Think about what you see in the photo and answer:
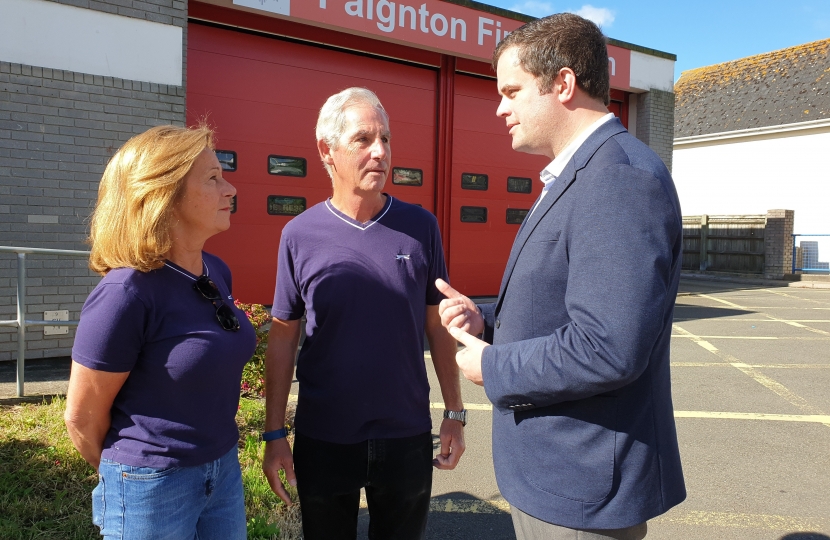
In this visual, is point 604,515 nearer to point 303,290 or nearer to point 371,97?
point 303,290

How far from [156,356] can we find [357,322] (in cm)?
69

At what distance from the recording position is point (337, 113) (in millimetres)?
2305

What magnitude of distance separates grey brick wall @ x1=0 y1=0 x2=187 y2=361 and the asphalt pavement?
2.16ft

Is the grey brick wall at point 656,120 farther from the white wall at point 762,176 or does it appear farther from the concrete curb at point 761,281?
the white wall at point 762,176

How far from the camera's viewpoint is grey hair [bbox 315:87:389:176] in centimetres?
230

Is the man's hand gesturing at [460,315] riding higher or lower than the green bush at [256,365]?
higher

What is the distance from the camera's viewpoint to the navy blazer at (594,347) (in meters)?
1.36

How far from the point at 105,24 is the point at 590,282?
6.58m

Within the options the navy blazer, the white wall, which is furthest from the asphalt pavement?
the white wall

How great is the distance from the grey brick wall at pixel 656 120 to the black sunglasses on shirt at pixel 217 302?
35.9 ft

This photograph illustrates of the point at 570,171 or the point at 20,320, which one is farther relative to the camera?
the point at 20,320

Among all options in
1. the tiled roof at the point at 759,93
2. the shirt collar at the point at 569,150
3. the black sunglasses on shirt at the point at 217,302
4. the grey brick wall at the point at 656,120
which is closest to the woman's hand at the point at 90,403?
the black sunglasses on shirt at the point at 217,302

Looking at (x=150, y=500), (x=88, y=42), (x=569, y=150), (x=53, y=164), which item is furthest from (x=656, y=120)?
(x=150, y=500)

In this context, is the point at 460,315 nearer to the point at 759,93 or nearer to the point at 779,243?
the point at 779,243
